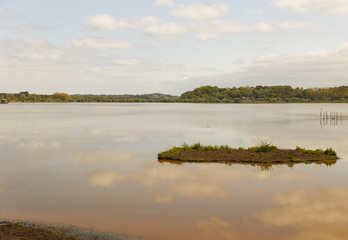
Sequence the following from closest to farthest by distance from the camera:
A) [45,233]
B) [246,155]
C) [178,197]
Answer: [45,233], [178,197], [246,155]

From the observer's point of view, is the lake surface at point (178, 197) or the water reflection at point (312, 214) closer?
the water reflection at point (312, 214)

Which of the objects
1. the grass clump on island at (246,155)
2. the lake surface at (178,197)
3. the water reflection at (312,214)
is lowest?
the water reflection at (312,214)

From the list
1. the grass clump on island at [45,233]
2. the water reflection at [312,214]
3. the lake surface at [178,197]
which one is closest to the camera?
the grass clump on island at [45,233]

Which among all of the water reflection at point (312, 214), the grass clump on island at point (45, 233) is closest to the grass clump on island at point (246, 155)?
the water reflection at point (312, 214)

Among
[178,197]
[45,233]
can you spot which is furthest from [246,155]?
[45,233]

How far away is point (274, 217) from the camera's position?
47.2 feet

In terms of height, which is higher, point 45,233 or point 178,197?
point 45,233

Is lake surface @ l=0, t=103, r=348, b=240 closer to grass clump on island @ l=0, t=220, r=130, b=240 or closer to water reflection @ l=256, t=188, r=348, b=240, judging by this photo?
water reflection @ l=256, t=188, r=348, b=240

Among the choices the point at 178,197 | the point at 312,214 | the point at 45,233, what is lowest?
the point at 312,214

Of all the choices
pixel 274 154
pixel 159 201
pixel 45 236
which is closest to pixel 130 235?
pixel 45 236

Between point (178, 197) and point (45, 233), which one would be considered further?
point (178, 197)

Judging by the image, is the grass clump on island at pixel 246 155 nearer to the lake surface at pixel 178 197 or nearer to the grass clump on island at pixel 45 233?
the lake surface at pixel 178 197

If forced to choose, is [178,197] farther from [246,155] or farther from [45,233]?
[246,155]

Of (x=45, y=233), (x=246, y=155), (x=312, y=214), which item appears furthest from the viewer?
(x=246, y=155)
